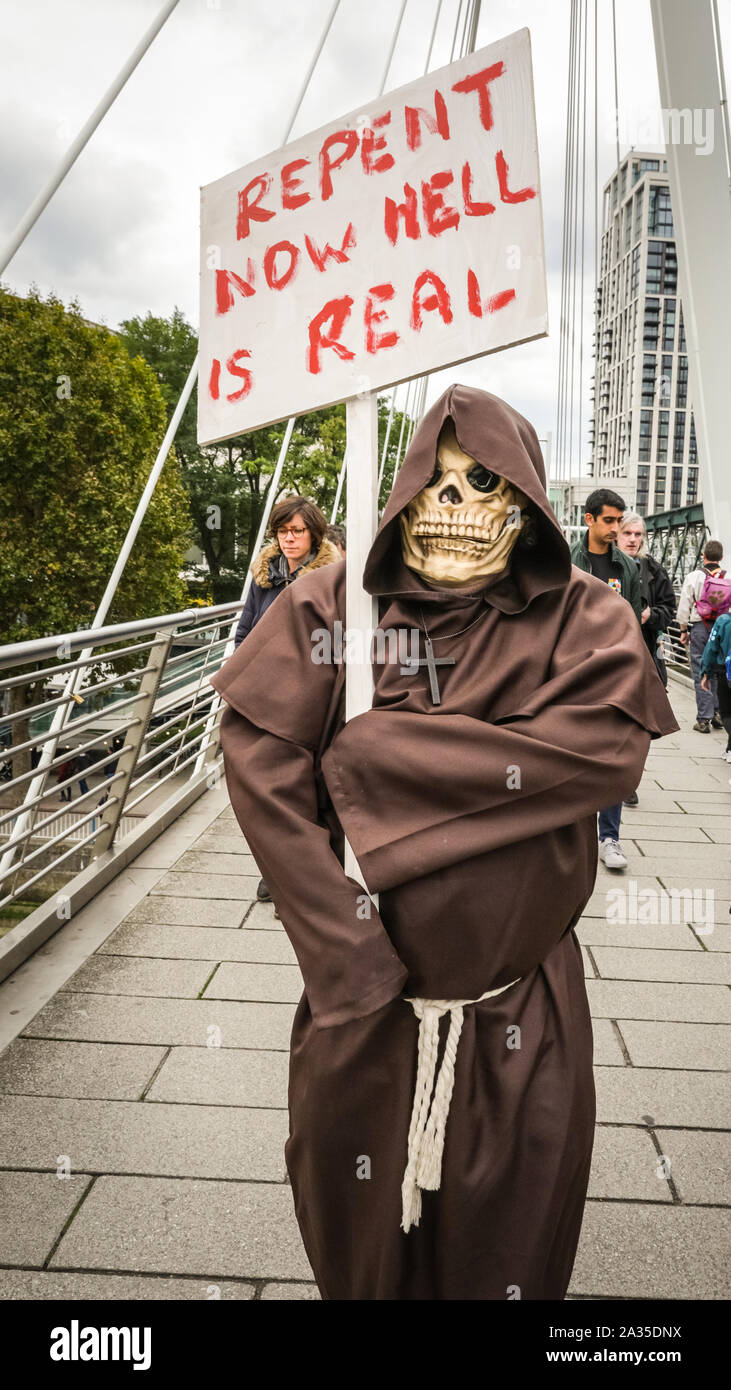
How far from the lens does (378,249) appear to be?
5.11 feet

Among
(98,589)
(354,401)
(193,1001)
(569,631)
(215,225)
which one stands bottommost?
(193,1001)

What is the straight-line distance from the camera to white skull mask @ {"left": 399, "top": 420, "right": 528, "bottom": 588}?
1.53m

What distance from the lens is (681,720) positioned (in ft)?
33.0

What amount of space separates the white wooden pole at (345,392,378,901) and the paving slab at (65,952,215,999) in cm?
208

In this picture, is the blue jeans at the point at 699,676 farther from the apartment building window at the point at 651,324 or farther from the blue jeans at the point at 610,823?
the apartment building window at the point at 651,324

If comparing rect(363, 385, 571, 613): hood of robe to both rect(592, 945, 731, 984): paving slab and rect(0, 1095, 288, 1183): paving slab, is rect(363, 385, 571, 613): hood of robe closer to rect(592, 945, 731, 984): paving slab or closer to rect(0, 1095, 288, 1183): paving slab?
rect(0, 1095, 288, 1183): paving slab

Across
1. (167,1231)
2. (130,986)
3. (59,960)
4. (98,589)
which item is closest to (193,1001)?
(130,986)

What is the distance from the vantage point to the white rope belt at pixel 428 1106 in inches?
58.1

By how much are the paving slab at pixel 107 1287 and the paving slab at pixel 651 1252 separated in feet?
2.41

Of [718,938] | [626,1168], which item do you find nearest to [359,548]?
[626,1168]

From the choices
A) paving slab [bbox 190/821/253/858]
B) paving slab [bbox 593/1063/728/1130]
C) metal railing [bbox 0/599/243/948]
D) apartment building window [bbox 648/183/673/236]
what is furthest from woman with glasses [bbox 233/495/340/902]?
apartment building window [bbox 648/183/673/236]

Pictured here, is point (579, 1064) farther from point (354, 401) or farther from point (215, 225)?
point (215, 225)

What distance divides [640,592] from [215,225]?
4.06 meters

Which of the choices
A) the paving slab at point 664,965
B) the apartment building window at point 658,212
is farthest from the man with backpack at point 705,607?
the apartment building window at point 658,212
